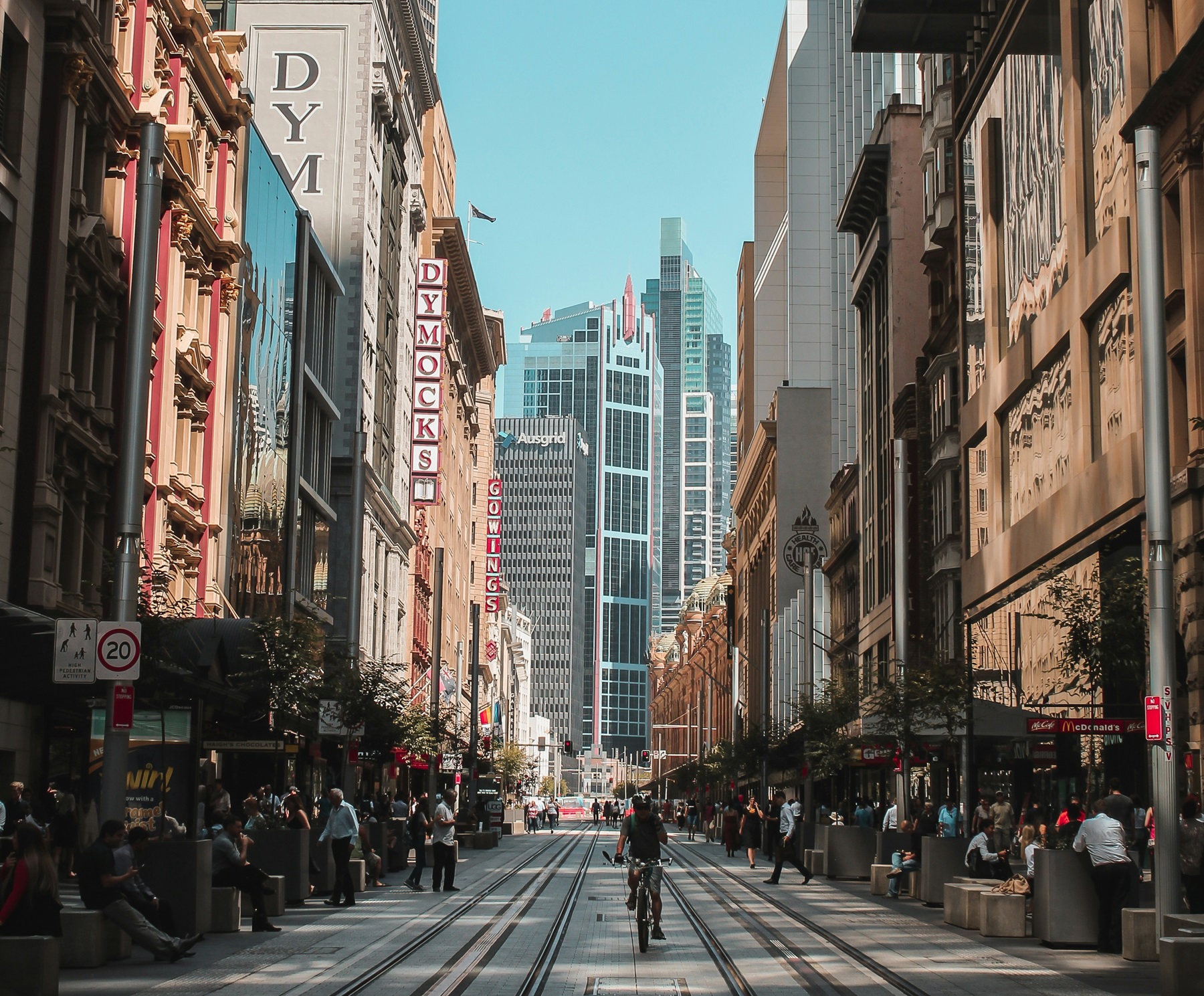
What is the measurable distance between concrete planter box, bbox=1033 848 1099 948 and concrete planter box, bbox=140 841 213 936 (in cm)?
1006

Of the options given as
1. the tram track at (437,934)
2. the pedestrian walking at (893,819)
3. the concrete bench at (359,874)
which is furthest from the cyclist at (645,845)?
the pedestrian walking at (893,819)

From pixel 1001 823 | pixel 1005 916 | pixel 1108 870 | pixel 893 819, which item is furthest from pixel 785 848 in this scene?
pixel 1108 870

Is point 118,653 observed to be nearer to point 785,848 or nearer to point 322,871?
point 322,871

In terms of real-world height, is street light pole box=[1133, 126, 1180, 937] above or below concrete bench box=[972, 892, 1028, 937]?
above

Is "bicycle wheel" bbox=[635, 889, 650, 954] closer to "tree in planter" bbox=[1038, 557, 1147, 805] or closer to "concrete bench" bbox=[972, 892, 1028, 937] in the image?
"concrete bench" bbox=[972, 892, 1028, 937]

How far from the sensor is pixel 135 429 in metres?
19.5

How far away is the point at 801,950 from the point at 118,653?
8.73 m

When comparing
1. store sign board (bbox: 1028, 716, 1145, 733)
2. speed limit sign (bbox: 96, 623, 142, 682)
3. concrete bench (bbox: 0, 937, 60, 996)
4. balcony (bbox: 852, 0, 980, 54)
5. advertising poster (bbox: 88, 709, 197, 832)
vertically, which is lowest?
concrete bench (bbox: 0, 937, 60, 996)

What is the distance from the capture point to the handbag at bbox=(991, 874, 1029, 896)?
846 inches

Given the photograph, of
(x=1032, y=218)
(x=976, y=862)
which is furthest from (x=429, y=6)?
(x=976, y=862)

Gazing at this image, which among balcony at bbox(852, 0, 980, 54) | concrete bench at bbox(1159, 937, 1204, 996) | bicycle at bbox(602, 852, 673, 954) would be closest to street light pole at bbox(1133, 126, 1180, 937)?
concrete bench at bbox(1159, 937, 1204, 996)

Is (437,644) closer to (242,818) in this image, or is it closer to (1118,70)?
(242,818)

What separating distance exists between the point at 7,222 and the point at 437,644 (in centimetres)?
3328

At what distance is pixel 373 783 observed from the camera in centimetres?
7450
